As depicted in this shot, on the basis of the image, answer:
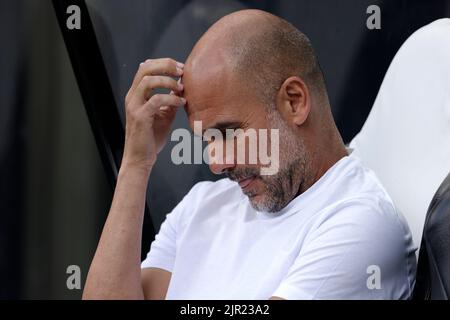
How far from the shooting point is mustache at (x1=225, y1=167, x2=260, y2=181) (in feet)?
4.58

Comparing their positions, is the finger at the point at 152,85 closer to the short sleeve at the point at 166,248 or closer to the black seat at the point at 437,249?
the short sleeve at the point at 166,248

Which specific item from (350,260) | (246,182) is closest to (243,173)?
(246,182)

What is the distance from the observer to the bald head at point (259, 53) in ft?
4.56

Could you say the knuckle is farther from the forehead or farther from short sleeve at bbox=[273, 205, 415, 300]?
short sleeve at bbox=[273, 205, 415, 300]

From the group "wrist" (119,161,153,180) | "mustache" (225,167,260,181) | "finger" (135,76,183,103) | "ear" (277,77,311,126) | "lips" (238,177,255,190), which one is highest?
"finger" (135,76,183,103)

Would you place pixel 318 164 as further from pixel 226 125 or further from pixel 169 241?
pixel 169 241

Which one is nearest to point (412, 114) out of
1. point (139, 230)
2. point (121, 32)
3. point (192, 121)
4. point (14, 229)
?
point (192, 121)

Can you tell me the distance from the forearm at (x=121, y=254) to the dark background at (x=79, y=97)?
0.57 meters

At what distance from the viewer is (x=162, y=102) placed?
145 centimetres

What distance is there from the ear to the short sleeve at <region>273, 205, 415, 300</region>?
0.18 meters

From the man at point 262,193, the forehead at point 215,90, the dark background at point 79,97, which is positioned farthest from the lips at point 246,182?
the dark background at point 79,97

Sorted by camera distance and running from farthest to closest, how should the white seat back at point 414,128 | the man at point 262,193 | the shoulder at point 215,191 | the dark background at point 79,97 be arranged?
the dark background at point 79,97, the shoulder at point 215,191, the white seat back at point 414,128, the man at point 262,193

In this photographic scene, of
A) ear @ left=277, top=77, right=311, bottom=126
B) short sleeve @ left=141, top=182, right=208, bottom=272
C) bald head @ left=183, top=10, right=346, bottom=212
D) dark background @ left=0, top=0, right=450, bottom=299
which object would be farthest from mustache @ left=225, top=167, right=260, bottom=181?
dark background @ left=0, top=0, right=450, bottom=299
